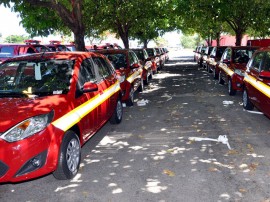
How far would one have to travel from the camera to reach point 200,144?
6273 mm

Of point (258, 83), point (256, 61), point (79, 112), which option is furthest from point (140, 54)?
point (79, 112)

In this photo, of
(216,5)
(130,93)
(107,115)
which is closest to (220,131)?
(107,115)

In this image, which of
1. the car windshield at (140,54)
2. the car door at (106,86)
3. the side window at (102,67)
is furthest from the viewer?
the car windshield at (140,54)

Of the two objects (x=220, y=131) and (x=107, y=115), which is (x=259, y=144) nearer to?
A: (x=220, y=131)

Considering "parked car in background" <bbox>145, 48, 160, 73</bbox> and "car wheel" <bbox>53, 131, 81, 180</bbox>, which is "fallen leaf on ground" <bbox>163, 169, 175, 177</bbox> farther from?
"parked car in background" <bbox>145, 48, 160, 73</bbox>

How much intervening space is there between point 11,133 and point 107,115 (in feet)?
10.0

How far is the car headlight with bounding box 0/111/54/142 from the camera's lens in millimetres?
3955

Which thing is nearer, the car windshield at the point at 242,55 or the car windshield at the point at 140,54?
the car windshield at the point at 242,55

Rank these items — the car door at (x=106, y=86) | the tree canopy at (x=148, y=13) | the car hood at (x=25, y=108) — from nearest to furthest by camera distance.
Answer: the car hood at (x=25, y=108) → the car door at (x=106, y=86) → the tree canopy at (x=148, y=13)

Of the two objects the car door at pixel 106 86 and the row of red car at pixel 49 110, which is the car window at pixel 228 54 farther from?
the row of red car at pixel 49 110

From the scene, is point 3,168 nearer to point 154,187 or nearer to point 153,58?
point 154,187

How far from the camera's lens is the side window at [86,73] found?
18.1 feet

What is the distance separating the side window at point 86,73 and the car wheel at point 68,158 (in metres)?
0.95

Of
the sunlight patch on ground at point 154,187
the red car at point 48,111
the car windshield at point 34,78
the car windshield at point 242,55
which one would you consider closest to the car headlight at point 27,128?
the red car at point 48,111
